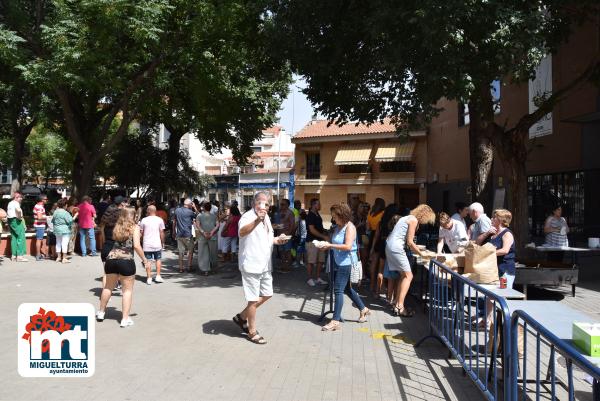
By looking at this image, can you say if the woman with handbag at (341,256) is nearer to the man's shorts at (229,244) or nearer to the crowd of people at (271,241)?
the crowd of people at (271,241)

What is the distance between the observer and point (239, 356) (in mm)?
5539

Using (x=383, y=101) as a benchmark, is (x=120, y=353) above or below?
below

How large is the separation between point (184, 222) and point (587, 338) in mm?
10042

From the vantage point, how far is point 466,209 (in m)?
9.68

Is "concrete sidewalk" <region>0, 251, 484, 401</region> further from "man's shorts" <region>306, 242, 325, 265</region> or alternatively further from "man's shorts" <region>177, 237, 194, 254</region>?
"man's shorts" <region>177, 237, 194, 254</region>

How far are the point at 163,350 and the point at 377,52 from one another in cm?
707

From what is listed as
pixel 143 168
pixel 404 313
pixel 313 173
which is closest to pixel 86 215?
pixel 404 313

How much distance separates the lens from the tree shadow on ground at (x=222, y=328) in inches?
257

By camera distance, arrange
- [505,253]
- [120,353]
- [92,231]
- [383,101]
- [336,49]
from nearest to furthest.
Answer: [120,353], [505,253], [336,49], [383,101], [92,231]

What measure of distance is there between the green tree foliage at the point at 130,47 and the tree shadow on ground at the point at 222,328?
7193 millimetres

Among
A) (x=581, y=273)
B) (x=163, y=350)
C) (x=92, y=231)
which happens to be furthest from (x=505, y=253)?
(x=92, y=231)

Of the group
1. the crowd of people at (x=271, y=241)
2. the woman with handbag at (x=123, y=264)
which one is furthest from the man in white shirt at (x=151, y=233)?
the woman with handbag at (x=123, y=264)

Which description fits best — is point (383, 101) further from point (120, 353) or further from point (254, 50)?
point (120, 353)

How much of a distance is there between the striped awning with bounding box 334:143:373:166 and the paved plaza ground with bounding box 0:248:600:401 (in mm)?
25667
